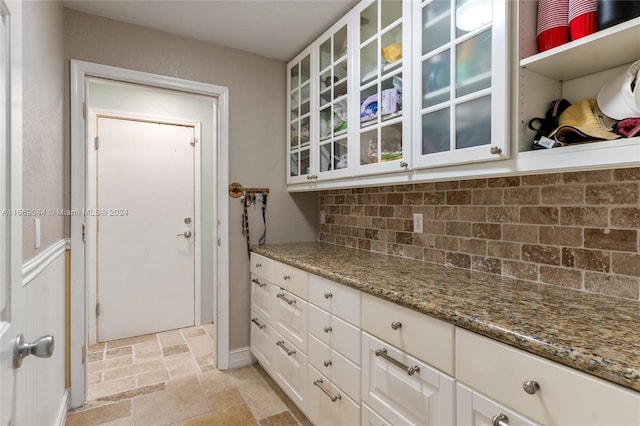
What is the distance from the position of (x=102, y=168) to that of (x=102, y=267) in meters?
0.87

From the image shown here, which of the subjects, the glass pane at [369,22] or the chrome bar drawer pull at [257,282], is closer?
the glass pane at [369,22]

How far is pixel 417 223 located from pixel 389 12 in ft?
3.63

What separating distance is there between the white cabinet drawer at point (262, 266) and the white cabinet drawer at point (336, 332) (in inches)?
21.8

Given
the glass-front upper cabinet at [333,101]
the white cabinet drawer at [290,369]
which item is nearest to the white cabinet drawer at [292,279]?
the white cabinet drawer at [290,369]

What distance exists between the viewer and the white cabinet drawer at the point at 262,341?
2193mm

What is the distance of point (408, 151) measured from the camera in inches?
60.1

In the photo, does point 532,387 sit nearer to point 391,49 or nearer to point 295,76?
point 391,49

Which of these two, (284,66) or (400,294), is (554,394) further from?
(284,66)

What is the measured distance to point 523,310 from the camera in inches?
39.2

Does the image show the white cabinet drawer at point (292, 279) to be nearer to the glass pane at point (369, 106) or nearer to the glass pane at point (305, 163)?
the glass pane at point (305, 163)

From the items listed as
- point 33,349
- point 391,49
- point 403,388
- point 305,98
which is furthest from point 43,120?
point 403,388

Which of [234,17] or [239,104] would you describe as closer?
[234,17]

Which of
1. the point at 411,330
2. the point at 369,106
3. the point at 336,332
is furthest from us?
the point at 369,106

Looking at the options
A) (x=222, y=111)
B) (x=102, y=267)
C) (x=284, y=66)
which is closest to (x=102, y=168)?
(x=102, y=267)
